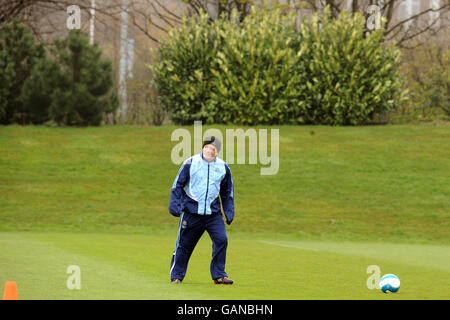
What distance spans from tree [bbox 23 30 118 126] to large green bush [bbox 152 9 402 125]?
2.65 meters

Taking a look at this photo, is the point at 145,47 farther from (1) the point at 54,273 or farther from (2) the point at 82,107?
(1) the point at 54,273

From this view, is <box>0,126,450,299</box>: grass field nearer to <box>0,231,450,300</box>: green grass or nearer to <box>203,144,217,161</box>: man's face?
<box>0,231,450,300</box>: green grass

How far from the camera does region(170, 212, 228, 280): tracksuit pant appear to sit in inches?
398

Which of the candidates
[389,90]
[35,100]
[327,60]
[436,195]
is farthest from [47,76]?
[436,195]

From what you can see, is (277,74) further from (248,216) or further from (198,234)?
(198,234)

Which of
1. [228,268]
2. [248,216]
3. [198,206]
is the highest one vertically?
[198,206]

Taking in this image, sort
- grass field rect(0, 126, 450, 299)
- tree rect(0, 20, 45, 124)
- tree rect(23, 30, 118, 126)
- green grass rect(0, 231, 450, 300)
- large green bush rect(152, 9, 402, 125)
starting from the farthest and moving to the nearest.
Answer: tree rect(0, 20, 45, 124) < tree rect(23, 30, 118, 126) < large green bush rect(152, 9, 402, 125) < grass field rect(0, 126, 450, 299) < green grass rect(0, 231, 450, 300)

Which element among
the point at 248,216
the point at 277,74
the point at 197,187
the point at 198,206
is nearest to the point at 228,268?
the point at 198,206

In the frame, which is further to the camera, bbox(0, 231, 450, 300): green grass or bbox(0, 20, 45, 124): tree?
bbox(0, 20, 45, 124): tree

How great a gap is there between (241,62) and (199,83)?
199 centimetres

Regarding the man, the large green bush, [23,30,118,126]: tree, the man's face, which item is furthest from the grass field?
the man's face

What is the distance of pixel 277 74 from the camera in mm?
31578

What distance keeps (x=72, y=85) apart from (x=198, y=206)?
22.9 metres

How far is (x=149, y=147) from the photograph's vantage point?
29.0 meters
